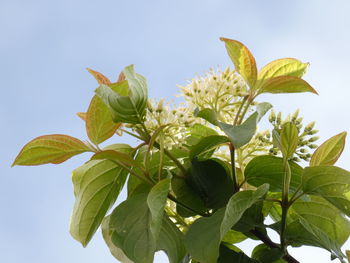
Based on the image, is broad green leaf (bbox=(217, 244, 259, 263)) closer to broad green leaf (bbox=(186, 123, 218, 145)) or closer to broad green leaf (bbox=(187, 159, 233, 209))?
broad green leaf (bbox=(187, 159, 233, 209))

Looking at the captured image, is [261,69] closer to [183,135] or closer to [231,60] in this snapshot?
[231,60]

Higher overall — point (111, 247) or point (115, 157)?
point (115, 157)

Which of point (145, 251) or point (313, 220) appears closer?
point (145, 251)

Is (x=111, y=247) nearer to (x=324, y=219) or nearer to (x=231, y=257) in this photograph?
(x=231, y=257)

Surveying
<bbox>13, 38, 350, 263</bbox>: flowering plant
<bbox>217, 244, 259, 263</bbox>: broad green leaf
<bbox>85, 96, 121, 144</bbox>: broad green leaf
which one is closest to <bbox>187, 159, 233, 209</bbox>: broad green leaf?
<bbox>13, 38, 350, 263</bbox>: flowering plant

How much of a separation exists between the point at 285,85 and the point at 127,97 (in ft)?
1.37

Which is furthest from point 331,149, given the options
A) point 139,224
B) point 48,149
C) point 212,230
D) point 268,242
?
point 48,149

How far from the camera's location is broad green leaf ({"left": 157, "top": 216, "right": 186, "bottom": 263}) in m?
1.09

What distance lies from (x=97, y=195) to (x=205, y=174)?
261 mm

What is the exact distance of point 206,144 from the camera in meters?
1.09

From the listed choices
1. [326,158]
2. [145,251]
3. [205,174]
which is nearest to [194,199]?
[205,174]

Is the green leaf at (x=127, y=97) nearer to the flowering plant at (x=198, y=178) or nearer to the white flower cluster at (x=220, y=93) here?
the flowering plant at (x=198, y=178)

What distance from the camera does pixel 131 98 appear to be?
106cm

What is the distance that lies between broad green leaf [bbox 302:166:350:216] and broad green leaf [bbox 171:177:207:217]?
24 centimetres
